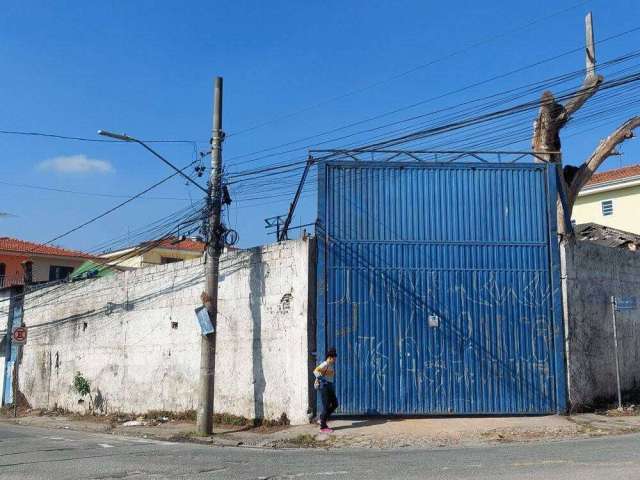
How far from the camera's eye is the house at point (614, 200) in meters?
34.9

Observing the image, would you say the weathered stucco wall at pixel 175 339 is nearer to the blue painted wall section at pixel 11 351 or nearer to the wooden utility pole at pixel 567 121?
the blue painted wall section at pixel 11 351

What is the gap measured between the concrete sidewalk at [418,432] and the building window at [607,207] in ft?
79.1

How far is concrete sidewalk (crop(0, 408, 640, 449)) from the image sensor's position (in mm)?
12375

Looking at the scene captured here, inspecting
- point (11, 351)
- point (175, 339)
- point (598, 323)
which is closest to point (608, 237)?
point (598, 323)

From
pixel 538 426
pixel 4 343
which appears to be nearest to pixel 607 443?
pixel 538 426

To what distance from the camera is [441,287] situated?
14719mm

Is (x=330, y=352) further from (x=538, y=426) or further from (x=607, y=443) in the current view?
(x=607, y=443)

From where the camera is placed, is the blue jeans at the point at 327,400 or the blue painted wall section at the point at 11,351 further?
the blue painted wall section at the point at 11,351

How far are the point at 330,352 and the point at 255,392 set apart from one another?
10.0ft

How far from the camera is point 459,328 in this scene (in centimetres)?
1459

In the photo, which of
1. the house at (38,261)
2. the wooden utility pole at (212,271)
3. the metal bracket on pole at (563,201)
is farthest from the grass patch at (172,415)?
the house at (38,261)

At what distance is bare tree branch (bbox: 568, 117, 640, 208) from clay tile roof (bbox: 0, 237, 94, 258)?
119 ft

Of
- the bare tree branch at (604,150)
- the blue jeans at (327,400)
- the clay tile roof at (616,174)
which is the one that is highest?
the clay tile roof at (616,174)

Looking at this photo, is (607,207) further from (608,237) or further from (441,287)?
(441,287)
